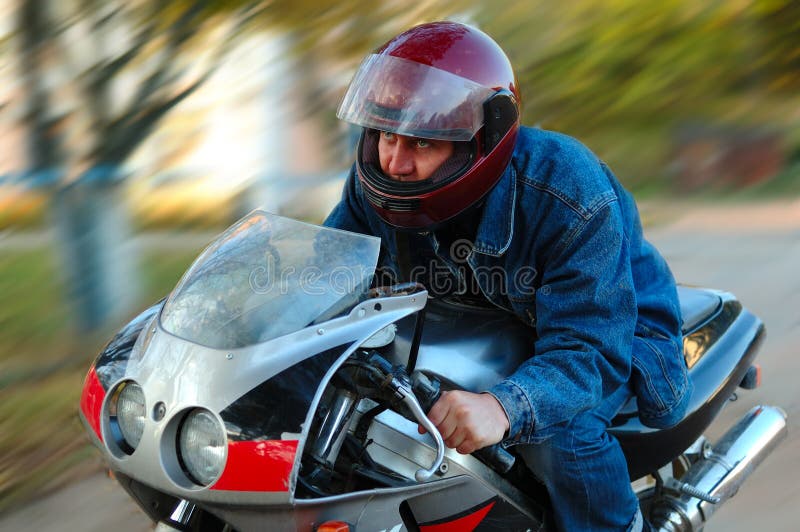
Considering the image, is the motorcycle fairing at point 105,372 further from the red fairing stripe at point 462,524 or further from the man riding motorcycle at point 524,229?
the red fairing stripe at point 462,524

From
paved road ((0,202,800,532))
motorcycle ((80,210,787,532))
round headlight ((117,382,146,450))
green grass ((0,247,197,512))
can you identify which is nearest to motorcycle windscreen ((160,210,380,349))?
motorcycle ((80,210,787,532))

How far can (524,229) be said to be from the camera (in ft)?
7.73

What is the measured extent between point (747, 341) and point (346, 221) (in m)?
1.27

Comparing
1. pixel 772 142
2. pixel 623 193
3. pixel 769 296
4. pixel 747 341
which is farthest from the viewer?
pixel 772 142

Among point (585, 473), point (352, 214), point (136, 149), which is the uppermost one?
point (352, 214)

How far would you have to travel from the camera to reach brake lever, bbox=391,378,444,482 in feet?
6.14

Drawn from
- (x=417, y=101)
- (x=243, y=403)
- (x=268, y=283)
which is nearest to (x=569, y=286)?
(x=417, y=101)

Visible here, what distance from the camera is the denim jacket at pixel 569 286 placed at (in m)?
2.14

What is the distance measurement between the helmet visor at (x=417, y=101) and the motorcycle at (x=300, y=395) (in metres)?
0.29

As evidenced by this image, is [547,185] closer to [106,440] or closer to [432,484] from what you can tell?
[432,484]

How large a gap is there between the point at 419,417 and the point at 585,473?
618mm

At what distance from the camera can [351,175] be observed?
2797mm

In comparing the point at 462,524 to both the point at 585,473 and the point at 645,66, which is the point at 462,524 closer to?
the point at 585,473

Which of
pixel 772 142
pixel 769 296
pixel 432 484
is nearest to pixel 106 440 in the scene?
Answer: pixel 432 484
